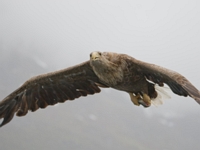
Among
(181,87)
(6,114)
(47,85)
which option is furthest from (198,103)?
(6,114)

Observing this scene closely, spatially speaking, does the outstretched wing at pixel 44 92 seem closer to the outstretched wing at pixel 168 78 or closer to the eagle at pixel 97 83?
the eagle at pixel 97 83

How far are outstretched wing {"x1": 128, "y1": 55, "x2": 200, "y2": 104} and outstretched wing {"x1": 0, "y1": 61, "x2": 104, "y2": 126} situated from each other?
1.55 metres

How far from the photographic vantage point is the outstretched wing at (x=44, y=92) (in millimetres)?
9875

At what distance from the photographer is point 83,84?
994 cm

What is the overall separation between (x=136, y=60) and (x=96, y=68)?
88 cm

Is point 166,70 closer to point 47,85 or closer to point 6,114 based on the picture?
point 47,85

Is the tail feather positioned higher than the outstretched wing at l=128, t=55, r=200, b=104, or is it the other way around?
the outstretched wing at l=128, t=55, r=200, b=104

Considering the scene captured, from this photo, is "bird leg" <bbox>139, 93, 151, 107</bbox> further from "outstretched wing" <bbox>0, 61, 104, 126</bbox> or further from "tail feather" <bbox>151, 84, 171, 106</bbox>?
"outstretched wing" <bbox>0, 61, 104, 126</bbox>

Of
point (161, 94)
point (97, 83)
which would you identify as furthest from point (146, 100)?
point (97, 83)

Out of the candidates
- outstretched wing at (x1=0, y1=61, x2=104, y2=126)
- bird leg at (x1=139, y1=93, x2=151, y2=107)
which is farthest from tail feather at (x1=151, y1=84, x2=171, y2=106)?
outstretched wing at (x1=0, y1=61, x2=104, y2=126)

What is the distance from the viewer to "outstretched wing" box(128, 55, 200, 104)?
7.30m

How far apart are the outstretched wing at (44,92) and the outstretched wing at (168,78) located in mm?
1548

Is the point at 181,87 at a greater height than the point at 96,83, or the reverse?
the point at 181,87

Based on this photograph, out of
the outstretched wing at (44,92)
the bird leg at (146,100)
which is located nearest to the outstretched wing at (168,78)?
the bird leg at (146,100)
